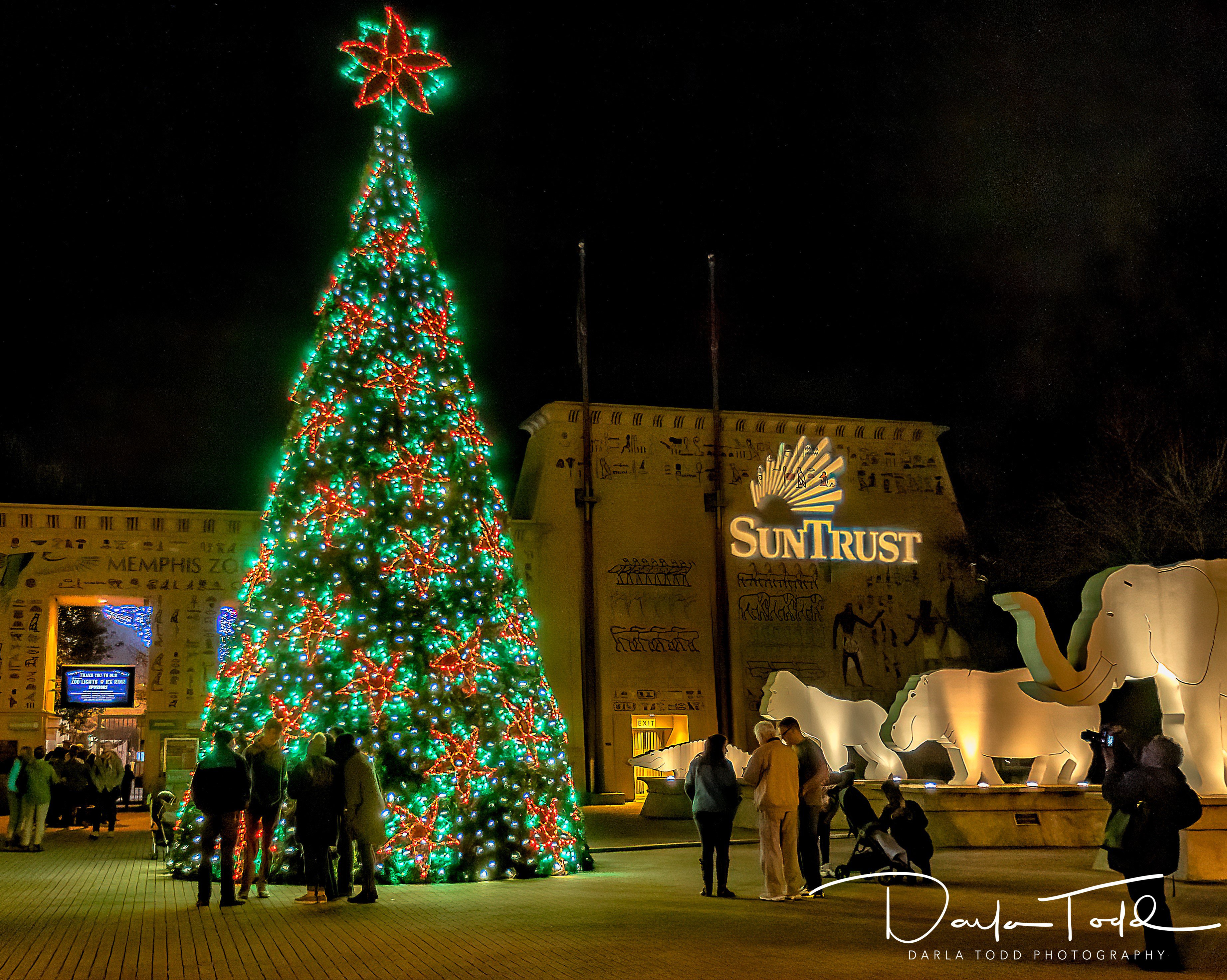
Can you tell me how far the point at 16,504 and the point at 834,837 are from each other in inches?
810

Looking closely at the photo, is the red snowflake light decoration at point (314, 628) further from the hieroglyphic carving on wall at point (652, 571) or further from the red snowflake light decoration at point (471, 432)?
the hieroglyphic carving on wall at point (652, 571)

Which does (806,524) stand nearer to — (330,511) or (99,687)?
(99,687)

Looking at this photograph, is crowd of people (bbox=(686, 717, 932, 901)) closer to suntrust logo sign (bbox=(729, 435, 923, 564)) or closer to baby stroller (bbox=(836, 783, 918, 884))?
baby stroller (bbox=(836, 783, 918, 884))

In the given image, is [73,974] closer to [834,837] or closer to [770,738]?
[770,738]

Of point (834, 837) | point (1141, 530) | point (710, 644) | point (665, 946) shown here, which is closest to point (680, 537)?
point (710, 644)

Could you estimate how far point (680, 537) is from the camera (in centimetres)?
3341

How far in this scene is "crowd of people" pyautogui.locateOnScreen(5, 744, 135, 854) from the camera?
17.6 m

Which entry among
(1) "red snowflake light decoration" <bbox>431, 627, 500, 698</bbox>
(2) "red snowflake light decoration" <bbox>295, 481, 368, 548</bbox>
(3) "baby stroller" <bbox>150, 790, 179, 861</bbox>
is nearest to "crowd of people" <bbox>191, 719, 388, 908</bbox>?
(1) "red snowflake light decoration" <bbox>431, 627, 500, 698</bbox>

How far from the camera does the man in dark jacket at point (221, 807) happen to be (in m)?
10.8

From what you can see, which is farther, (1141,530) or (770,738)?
(1141,530)

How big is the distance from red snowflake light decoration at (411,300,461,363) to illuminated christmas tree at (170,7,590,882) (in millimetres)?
17

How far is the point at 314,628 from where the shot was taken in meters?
12.6

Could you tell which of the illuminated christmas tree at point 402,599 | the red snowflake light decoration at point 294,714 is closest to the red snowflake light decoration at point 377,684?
the illuminated christmas tree at point 402,599

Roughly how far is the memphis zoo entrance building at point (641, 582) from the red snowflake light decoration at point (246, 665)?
55.7 feet
